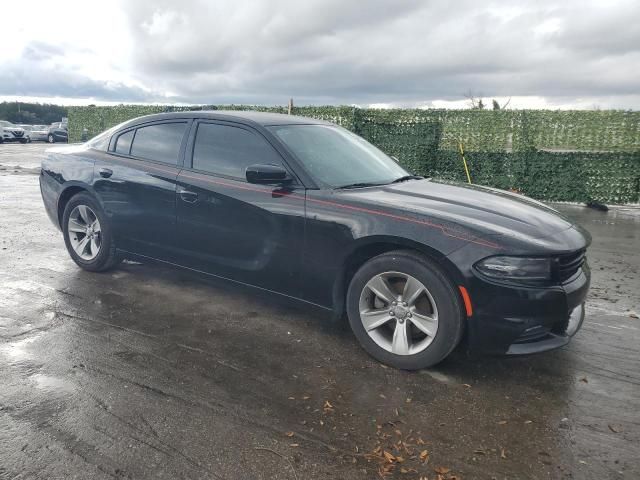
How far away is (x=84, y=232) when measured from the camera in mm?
5266

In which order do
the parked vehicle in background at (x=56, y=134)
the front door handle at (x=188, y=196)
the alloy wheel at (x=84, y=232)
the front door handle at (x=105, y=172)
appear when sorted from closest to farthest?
the front door handle at (x=188, y=196)
the front door handle at (x=105, y=172)
the alloy wheel at (x=84, y=232)
the parked vehicle in background at (x=56, y=134)

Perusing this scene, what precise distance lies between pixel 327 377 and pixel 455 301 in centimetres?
94

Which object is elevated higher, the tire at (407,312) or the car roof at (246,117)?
the car roof at (246,117)

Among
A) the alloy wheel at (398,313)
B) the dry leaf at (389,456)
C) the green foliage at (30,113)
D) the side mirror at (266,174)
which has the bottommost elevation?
the dry leaf at (389,456)

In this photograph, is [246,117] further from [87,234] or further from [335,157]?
[87,234]

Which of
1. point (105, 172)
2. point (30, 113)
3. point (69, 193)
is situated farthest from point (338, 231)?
point (30, 113)

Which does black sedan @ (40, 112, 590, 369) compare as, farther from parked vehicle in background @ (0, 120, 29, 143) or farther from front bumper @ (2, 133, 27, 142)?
front bumper @ (2, 133, 27, 142)

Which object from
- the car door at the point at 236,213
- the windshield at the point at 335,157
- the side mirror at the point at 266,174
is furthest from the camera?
the windshield at the point at 335,157

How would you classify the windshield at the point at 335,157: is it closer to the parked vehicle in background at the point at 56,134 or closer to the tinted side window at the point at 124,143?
the tinted side window at the point at 124,143

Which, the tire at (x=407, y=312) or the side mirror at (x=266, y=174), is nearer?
the tire at (x=407, y=312)

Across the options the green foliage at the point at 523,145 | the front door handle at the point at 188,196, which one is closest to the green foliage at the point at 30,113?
the green foliage at the point at 523,145

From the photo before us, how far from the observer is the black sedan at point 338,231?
10.2 ft

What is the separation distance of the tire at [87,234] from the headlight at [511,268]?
3.56 m

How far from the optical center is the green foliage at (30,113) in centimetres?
6388
